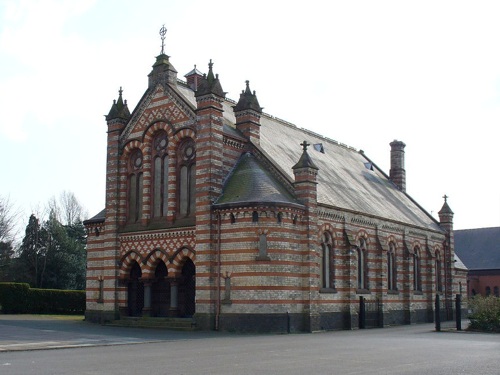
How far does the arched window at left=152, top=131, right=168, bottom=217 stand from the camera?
36.5 meters

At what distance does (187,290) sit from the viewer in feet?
117

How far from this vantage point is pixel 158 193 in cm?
3681

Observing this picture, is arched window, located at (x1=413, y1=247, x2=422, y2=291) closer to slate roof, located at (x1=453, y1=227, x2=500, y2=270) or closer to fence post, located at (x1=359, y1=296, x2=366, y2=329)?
fence post, located at (x1=359, y1=296, x2=366, y2=329)

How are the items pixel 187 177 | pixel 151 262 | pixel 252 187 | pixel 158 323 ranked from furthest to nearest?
pixel 151 262 → pixel 187 177 → pixel 158 323 → pixel 252 187

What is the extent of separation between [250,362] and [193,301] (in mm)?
17550

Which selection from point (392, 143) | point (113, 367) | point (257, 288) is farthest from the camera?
point (392, 143)

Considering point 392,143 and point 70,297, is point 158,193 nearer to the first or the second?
point 70,297

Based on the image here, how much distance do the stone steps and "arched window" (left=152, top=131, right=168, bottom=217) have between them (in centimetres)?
590

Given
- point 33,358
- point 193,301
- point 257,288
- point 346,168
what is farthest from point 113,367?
point 346,168

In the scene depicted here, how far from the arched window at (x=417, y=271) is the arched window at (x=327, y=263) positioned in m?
11.7

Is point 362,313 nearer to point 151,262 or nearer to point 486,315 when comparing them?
point 486,315

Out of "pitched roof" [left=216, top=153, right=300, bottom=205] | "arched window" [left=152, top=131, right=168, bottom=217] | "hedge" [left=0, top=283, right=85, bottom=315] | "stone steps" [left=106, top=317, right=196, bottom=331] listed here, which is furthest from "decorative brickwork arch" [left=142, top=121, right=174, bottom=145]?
"hedge" [left=0, top=283, right=85, bottom=315]

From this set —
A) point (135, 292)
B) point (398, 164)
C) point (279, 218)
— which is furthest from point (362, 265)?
point (398, 164)

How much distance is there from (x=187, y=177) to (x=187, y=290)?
6243mm
